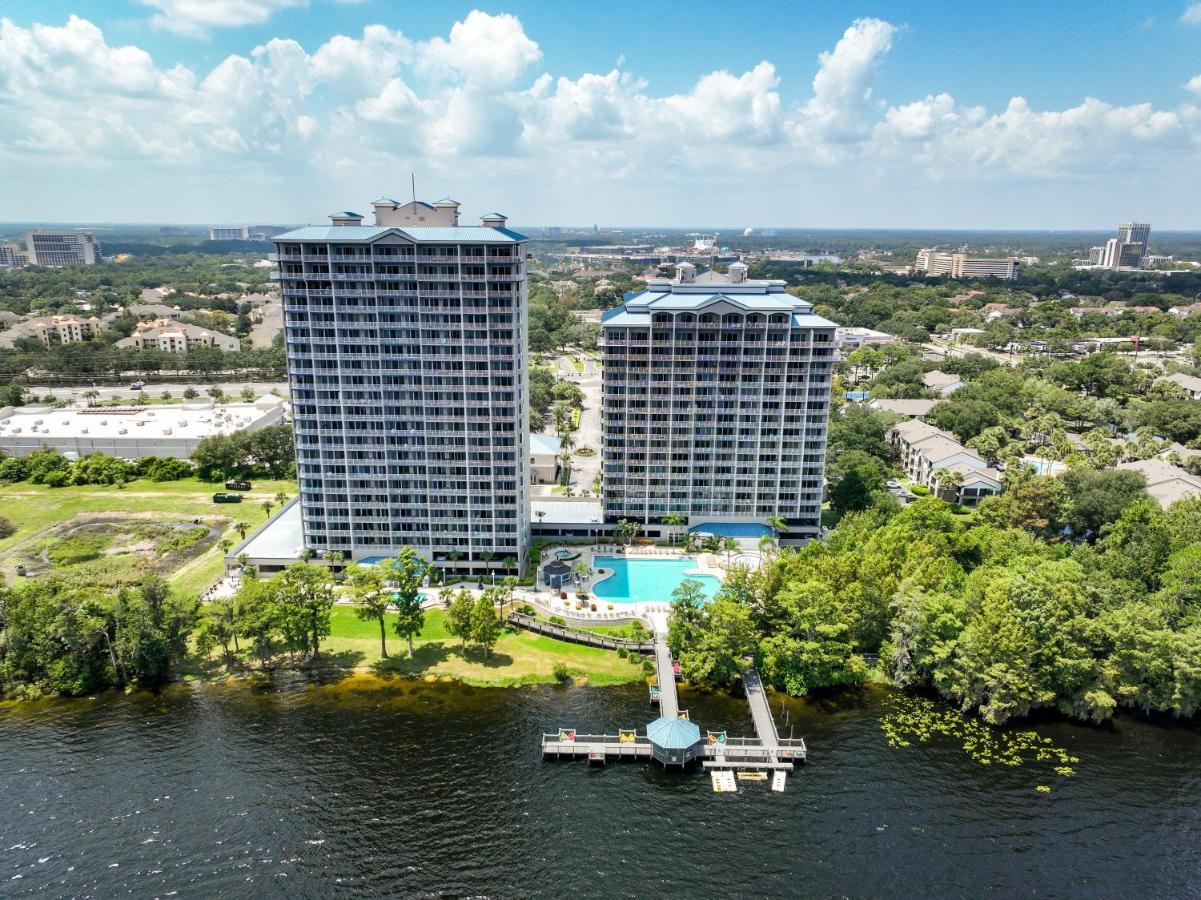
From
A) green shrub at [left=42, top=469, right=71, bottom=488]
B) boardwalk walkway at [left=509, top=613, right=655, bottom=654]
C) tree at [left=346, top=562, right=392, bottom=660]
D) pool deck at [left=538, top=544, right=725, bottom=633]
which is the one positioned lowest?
boardwalk walkway at [left=509, top=613, right=655, bottom=654]

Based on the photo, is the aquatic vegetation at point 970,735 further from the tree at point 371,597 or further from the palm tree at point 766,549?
the tree at point 371,597

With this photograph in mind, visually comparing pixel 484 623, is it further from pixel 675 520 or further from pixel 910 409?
pixel 910 409

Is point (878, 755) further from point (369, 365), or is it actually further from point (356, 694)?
point (369, 365)

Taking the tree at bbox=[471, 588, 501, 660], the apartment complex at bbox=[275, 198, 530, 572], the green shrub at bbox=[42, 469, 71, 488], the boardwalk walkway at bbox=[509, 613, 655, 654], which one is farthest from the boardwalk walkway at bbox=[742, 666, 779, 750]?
the green shrub at bbox=[42, 469, 71, 488]

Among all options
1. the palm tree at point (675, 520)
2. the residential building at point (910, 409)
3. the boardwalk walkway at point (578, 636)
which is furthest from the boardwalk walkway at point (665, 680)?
the residential building at point (910, 409)

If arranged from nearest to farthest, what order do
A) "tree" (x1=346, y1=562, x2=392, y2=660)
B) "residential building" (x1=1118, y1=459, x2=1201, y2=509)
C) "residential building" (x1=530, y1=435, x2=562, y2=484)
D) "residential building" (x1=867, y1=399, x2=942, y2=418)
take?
"tree" (x1=346, y1=562, x2=392, y2=660) < "residential building" (x1=1118, y1=459, x2=1201, y2=509) < "residential building" (x1=530, y1=435, x2=562, y2=484) < "residential building" (x1=867, y1=399, x2=942, y2=418)

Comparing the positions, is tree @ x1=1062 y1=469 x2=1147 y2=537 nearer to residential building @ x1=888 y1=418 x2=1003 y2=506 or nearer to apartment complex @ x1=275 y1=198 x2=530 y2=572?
residential building @ x1=888 y1=418 x2=1003 y2=506

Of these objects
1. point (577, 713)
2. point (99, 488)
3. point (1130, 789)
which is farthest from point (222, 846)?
point (99, 488)
